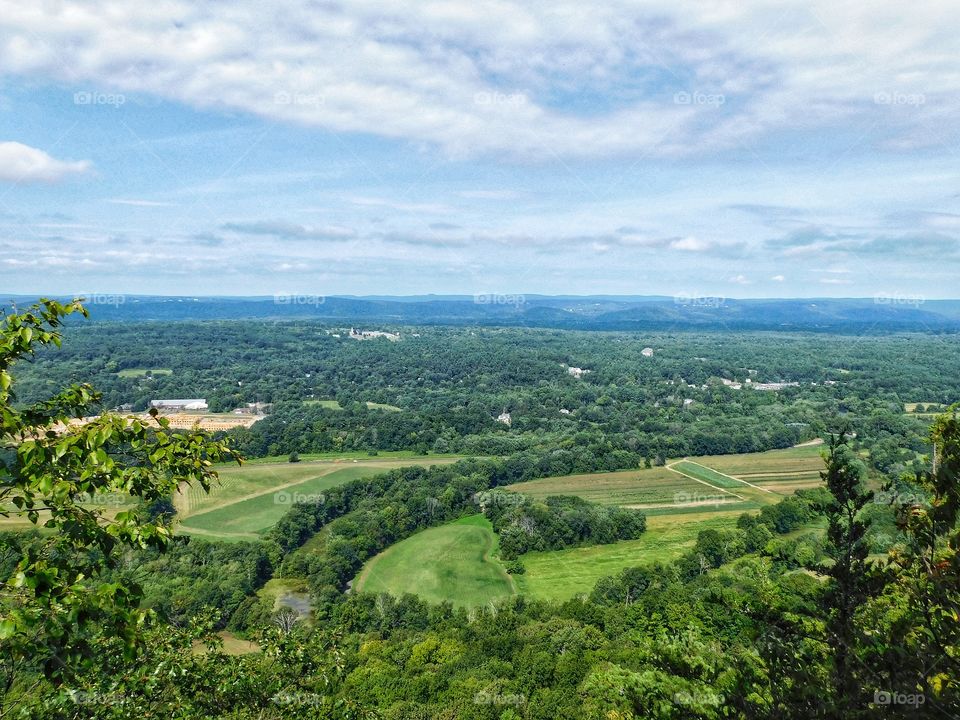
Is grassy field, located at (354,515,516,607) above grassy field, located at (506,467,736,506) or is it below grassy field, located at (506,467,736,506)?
below

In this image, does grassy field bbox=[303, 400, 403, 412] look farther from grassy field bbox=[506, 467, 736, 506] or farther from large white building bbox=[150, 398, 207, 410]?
grassy field bbox=[506, 467, 736, 506]

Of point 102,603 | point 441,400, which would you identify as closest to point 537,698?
point 102,603

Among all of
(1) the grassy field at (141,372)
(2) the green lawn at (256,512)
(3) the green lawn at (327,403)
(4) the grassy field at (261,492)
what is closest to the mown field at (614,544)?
(2) the green lawn at (256,512)

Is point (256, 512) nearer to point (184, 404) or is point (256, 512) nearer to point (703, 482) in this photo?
point (703, 482)

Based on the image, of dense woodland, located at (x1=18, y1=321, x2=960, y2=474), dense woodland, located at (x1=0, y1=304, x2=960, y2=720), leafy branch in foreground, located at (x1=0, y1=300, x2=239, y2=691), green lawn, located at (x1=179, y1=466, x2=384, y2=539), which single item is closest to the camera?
leafy branch in foreground, located at (x1=0, y1=300, x2=239, y2=691)

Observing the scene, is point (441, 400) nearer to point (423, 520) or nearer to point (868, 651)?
point (423, 520)

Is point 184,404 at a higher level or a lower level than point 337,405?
higher

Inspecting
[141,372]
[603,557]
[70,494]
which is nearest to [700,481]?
[603,557]

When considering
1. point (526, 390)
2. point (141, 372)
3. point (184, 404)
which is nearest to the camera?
point (184, 404)

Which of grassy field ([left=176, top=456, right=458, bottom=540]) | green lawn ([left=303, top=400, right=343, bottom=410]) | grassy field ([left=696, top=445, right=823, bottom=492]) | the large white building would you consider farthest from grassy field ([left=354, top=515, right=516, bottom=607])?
the large white building
